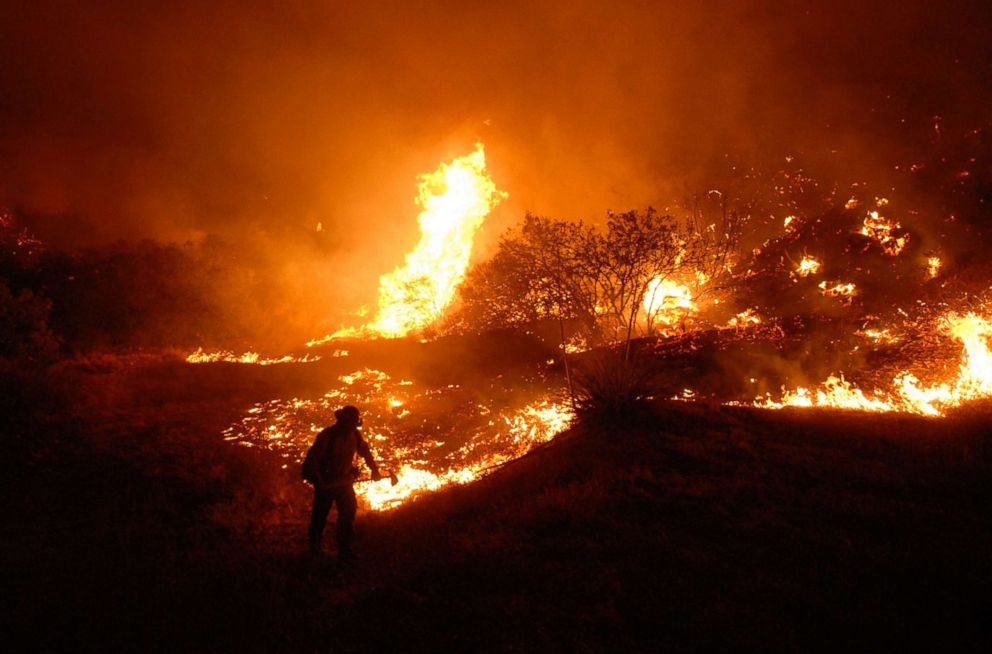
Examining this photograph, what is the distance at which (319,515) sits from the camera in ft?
27.7

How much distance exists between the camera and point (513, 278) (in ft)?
70.6

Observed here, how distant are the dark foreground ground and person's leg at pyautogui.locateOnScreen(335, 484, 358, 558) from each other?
32 centimetres

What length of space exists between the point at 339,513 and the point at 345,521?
17 cm

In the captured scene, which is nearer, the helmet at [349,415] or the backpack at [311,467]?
the backpack at [311,467]

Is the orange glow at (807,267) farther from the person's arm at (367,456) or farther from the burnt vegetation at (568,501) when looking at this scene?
the person's arm at (367,456)

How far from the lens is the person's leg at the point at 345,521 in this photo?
8.12m

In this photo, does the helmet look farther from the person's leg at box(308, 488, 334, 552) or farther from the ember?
the ember

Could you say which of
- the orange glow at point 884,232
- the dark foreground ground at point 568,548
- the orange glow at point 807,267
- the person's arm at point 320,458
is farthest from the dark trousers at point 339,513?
the orange glow at point 884,232

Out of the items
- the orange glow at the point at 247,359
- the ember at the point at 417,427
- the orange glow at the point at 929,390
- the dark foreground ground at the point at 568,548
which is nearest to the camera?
the dark foreground ground at the point at 568,548

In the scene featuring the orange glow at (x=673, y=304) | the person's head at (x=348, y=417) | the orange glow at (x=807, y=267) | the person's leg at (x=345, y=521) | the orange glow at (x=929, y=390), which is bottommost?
the person's leg at (x=345, y=521)

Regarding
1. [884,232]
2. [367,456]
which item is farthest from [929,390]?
[367,456]

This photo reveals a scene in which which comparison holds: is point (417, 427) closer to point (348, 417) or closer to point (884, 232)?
point (348, 417)

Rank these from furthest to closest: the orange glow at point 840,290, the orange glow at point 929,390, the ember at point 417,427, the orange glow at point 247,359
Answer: the orange glow at point 840,290
the orange glow at point 247,359
the ember at point 417,427
the orange glow at point 929,390

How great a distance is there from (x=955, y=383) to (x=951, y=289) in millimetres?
6311
